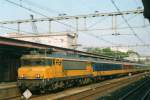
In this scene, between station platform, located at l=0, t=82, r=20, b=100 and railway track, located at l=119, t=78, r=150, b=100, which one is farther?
railway track, located at l=119, t=78, r=150, b=100

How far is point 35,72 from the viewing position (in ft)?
81.7

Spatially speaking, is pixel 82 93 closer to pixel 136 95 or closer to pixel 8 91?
pixel 136 95

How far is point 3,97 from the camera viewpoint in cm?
A: 2294

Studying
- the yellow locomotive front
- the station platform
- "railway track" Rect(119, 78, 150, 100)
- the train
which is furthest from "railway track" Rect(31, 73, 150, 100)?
"railway track" Rect(119, 78, 150, 100)

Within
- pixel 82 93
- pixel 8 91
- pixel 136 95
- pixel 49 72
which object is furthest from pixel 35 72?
pixel 136 95

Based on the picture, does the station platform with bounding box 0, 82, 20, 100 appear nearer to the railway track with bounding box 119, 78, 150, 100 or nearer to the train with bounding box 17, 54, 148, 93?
the train with bounding box 17, 54, 148, 93

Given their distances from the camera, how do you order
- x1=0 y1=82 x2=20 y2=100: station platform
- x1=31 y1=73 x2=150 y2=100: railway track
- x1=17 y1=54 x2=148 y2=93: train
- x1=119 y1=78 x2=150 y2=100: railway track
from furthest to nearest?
x1=17 y1=54 x2=148 y2=93: train < x1=119 y1=78 x2=150 y2=100: railway track < x1=31 y1=73 x2=150 y2=100: railway track < x1=0 y1=82 x2=20 y2=100: station platform

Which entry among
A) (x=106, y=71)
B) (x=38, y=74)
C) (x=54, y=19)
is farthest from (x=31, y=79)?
(x=106, y=71)

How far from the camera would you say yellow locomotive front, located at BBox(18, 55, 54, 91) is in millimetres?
24625

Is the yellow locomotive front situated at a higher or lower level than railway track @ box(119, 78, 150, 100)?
higher

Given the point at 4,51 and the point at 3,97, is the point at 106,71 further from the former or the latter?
the point at 3,97

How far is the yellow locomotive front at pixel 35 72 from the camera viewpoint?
24.6m

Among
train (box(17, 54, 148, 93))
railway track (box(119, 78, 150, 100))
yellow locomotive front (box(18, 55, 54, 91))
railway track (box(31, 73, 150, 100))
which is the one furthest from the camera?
train (box(17, 54, 148, 93))

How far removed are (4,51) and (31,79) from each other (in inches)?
200
